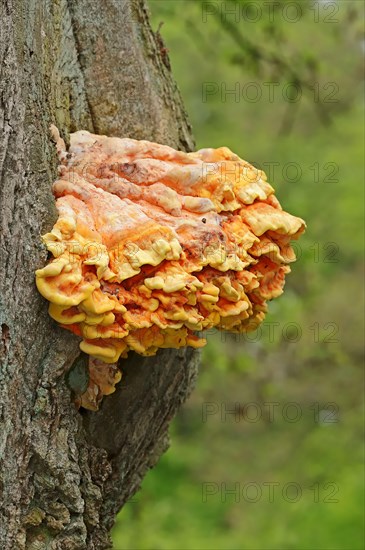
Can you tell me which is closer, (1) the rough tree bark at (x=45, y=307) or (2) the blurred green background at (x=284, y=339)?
(1) the rough tree bark at (x=45, y=307)

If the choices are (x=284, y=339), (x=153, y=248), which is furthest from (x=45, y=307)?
(x=284, y=339)

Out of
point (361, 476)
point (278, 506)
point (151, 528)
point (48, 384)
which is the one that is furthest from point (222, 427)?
point (48, 384)

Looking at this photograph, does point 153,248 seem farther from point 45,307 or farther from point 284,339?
point 284,339

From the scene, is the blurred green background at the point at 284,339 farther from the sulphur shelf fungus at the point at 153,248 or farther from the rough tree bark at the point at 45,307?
the sulphur shelf fungus at the point at 153,248

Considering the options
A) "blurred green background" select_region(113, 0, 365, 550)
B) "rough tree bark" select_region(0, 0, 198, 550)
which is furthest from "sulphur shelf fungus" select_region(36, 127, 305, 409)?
"blurred green background" select_region(113, 0, 365, 550)

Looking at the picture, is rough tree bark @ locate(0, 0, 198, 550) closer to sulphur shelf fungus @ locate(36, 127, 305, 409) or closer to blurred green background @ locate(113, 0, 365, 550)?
sulphur shelf fungus @ locate(36, 127, 305, 409)

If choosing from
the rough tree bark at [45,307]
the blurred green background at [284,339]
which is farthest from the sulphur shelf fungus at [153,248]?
the blurred green background at [284,339]
